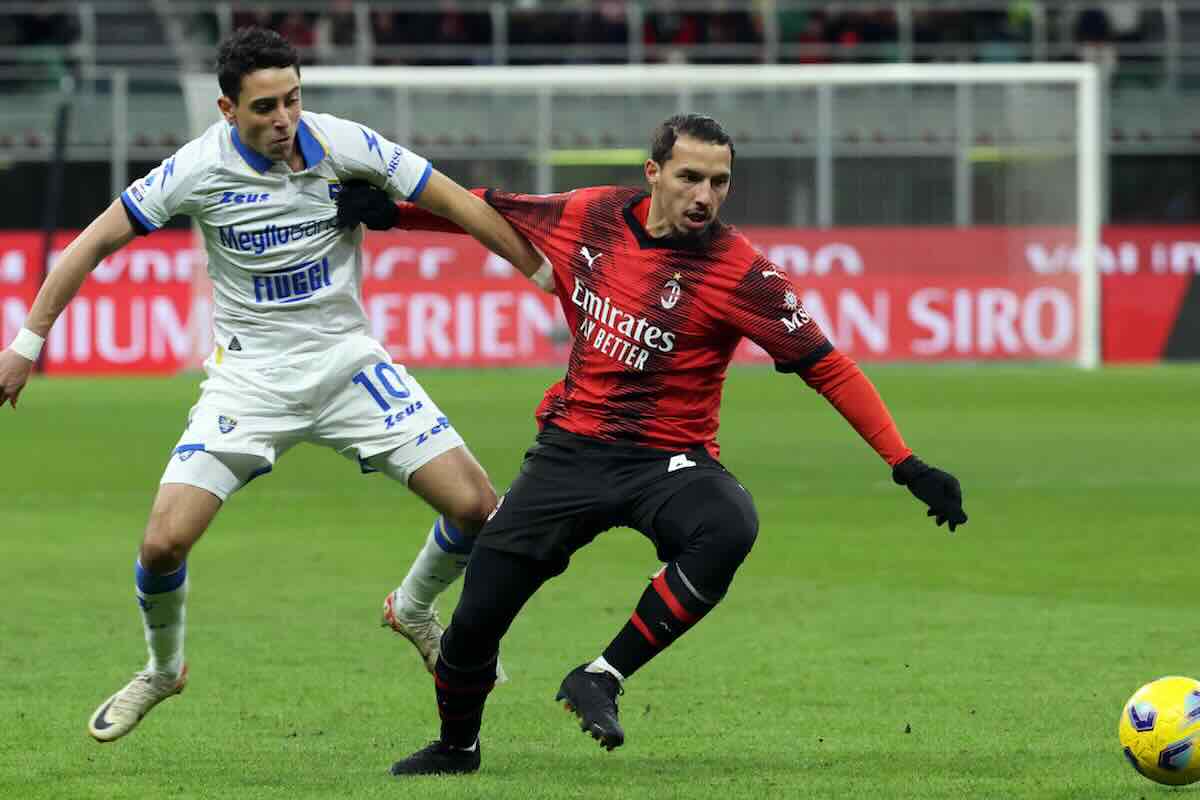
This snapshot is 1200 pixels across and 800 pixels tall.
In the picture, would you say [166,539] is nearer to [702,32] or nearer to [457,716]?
[457,716]

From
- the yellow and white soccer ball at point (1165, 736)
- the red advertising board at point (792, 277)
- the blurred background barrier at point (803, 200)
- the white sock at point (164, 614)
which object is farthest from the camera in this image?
the blurred background barrier at point (803, 200)

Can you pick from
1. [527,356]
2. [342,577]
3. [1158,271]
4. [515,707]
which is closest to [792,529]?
[342,577]

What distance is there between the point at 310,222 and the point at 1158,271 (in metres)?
23.0

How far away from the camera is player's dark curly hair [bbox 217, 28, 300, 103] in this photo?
6.87 m

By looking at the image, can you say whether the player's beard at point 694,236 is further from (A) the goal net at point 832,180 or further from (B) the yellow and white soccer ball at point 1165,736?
(A) the goal net at point 832,180

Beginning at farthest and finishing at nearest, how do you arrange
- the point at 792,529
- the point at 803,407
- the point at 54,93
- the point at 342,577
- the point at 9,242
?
the point at 54,93, the point at 9,242, the point at 803,407, the point at 792,529, the point at 342,577

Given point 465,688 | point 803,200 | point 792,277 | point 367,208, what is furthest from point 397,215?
point 803,200

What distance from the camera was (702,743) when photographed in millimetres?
6934

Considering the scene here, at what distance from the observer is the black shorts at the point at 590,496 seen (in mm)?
6410

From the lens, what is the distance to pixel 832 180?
93.5 ft

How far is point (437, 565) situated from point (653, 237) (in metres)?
1.60

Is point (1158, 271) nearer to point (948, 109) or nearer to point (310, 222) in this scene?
point (948, 109)

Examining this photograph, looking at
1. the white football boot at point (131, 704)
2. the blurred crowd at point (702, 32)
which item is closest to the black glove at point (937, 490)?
the white football boot at point (131, 704)

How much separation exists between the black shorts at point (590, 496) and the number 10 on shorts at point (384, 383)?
3.21 ft
